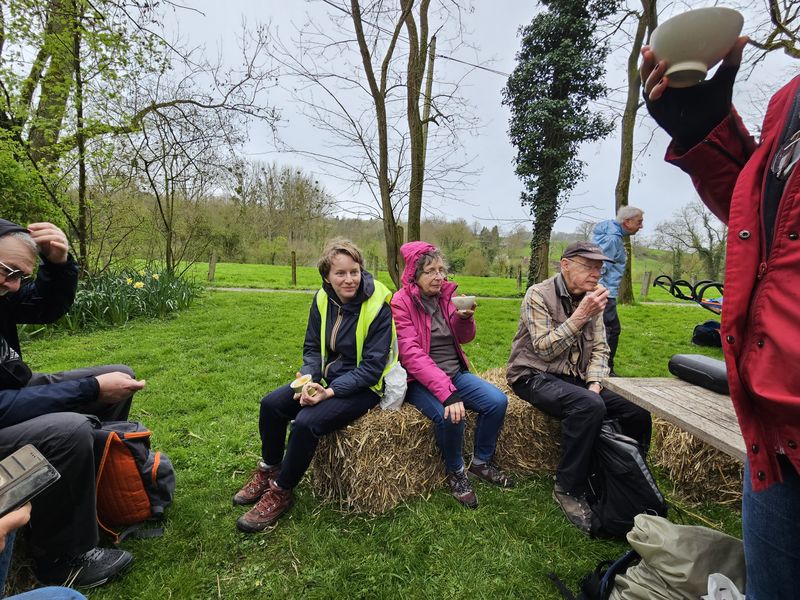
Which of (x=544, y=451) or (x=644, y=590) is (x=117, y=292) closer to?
(x=544, y=451)

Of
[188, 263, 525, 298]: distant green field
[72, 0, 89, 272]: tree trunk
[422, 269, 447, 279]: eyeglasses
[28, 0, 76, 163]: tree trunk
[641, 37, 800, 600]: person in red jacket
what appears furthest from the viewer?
[188, 263, 525, 298]: distant green field

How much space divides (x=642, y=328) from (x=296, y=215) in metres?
18.0

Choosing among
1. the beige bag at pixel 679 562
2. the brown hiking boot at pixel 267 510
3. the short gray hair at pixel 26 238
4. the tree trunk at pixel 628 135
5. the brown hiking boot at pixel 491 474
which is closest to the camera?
the beige bag at pixel 679 562

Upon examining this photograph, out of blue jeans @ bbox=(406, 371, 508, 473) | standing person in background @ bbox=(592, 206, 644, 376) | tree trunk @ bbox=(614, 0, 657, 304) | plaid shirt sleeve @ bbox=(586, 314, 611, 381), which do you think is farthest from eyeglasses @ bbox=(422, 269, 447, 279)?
tree trunk @ bbox=(614, 0, 657, 304)

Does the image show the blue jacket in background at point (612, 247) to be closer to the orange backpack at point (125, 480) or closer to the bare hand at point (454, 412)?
the bare hand at point (454, 412)

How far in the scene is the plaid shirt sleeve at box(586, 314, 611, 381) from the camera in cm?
255

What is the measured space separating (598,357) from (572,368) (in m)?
0.20

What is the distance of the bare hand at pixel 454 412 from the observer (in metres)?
2.31

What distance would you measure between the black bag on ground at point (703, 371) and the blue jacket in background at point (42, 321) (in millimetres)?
3113

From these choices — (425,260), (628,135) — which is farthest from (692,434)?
(628,135)

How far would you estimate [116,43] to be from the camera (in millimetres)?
5797

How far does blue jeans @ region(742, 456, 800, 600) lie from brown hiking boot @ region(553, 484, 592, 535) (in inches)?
54.3

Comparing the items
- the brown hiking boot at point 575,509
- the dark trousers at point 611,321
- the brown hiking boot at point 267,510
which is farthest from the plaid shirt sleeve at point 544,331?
the dark trousers at point 611,321

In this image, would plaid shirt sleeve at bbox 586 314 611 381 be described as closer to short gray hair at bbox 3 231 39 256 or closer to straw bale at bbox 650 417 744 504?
straw bale at bbox 650 417 744 504
